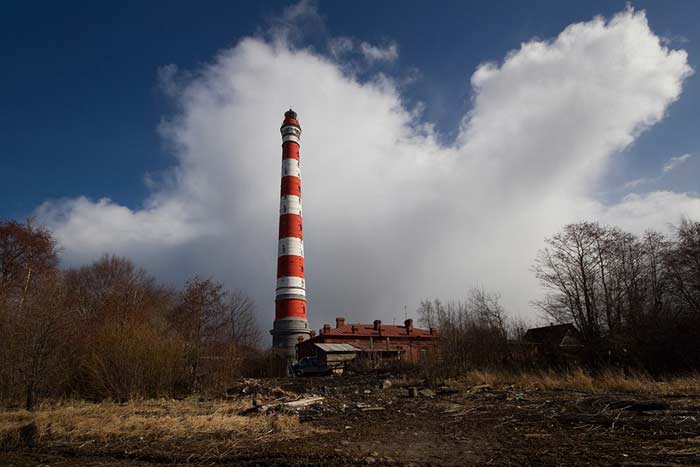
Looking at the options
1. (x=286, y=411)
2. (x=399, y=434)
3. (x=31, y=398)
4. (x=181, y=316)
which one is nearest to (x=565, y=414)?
(x=399, y=434)

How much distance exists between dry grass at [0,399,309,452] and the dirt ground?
10cm

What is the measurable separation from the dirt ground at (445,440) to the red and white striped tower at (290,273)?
23.8m

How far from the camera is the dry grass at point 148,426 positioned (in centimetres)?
705

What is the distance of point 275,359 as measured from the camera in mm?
28391

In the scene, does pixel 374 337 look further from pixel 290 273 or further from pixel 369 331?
pixel 290 273

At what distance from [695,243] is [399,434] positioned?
2170cm

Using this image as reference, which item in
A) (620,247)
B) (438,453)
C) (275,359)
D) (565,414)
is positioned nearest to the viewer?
(438,453)

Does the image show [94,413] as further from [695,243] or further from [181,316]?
[695,243]

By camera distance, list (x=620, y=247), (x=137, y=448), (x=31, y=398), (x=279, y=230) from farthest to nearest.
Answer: (x=279, y=230), (x=620, y=247), (x=31, y=398), (x=137, y=448)

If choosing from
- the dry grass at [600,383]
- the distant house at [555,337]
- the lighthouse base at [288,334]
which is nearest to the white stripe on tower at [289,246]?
the lighthouse base at [288,334]

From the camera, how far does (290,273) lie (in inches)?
1330

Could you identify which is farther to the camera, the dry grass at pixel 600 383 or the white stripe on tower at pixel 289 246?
the white stripe on tower at pixel 289 246

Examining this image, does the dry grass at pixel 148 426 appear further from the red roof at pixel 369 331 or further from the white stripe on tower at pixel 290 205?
the red roof at pixel 369 331

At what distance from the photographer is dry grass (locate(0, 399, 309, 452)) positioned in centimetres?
705
